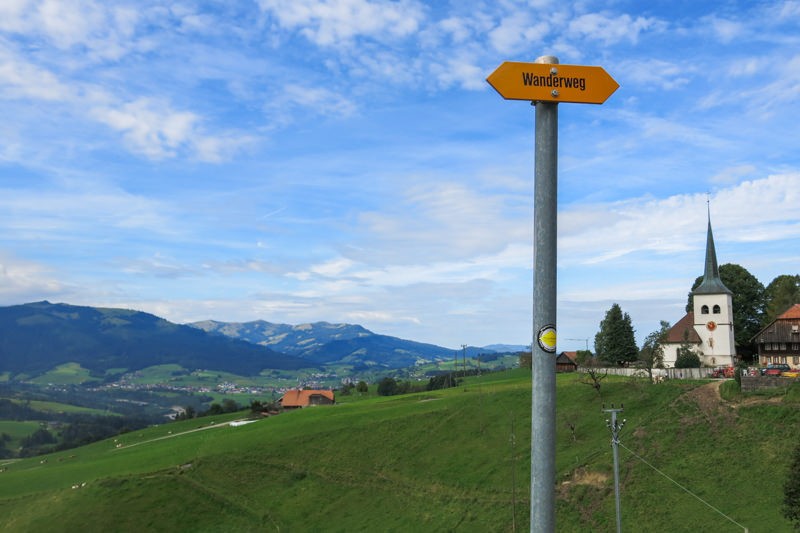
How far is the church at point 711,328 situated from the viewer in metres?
85.0

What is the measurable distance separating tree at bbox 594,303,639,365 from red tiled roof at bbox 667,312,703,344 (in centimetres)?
1027

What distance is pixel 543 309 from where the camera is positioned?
8.19 m

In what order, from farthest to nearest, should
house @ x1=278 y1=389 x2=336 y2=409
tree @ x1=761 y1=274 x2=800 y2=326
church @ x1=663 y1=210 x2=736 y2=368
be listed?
1. house @ x1=278 y1=389 x2=336 y2=409
2. tree @ x1=761 y1=274 x2=800 y2=326
3. church @ x1=663 y1=210 x2=736 y2=368

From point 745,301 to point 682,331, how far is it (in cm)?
2138

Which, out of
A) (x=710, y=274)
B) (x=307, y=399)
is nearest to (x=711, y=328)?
(x=710, y=274)

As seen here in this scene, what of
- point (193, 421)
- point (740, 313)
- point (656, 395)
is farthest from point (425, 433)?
point (193, 421)

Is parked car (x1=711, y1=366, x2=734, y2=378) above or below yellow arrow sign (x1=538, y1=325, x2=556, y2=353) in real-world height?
below

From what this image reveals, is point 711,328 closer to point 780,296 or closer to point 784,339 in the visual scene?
point 784,339

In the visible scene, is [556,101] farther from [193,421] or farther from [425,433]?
[193,421]

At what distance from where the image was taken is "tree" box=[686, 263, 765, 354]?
103 metres

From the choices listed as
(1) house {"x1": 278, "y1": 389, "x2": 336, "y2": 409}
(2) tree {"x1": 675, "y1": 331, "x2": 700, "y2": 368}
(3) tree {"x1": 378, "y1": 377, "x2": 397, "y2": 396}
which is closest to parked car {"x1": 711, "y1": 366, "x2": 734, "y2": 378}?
(2) tree {"x1": 675, "y1": 331, "x2": 700, "y2": 368}

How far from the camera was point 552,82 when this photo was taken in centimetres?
843

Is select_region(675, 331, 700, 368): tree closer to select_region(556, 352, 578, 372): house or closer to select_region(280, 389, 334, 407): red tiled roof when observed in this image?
select_region(556, 352, 578, 372): house

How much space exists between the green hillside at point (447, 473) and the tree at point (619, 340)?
27523 mm
